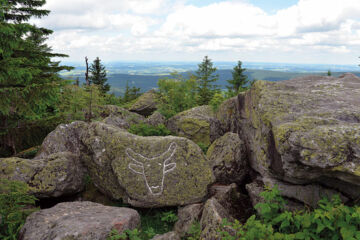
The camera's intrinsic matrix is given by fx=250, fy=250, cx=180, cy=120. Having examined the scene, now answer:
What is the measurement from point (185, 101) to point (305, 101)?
1492 centimetres

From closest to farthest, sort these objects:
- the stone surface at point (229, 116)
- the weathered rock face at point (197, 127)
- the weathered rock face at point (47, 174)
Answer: the weathered rock face at point (47, 174)
the stone surface at point (229, 116)
the weathered rock face at point (197, 127)

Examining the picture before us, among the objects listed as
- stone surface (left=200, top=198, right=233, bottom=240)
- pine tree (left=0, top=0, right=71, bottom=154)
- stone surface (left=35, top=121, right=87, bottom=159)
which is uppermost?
pine tree (left=0, top=0, right=71, bottom=154)

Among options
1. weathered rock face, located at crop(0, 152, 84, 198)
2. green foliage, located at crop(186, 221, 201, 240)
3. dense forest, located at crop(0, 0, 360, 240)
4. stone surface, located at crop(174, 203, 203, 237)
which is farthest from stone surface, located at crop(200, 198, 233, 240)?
weathered rock face, located at crop(0, 152, 84, 198)

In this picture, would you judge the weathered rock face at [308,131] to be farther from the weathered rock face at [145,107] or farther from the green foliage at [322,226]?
the weathered rock face at [145,107]

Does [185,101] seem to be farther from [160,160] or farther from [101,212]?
[101,212]

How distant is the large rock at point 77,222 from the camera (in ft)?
20.1

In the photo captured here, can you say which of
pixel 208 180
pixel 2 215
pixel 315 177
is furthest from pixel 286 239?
pixel 2 215

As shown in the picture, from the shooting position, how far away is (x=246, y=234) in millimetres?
5094

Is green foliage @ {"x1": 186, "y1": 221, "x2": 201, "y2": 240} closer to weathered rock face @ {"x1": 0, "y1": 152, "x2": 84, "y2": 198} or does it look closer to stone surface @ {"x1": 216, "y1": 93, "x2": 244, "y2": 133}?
weathered rock face @ {"x1": 0, "y1": 152, "x2": 84, "y2": 198}

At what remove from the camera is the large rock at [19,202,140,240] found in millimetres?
6125

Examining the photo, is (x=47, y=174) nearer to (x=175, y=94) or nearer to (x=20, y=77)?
(x=20, y=77)

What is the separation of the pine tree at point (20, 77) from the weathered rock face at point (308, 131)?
7.01 metres

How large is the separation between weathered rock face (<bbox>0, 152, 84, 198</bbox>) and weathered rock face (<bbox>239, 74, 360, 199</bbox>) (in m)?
6.61

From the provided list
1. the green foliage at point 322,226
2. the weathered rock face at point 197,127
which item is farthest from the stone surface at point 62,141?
the green foliage at point 322,226
